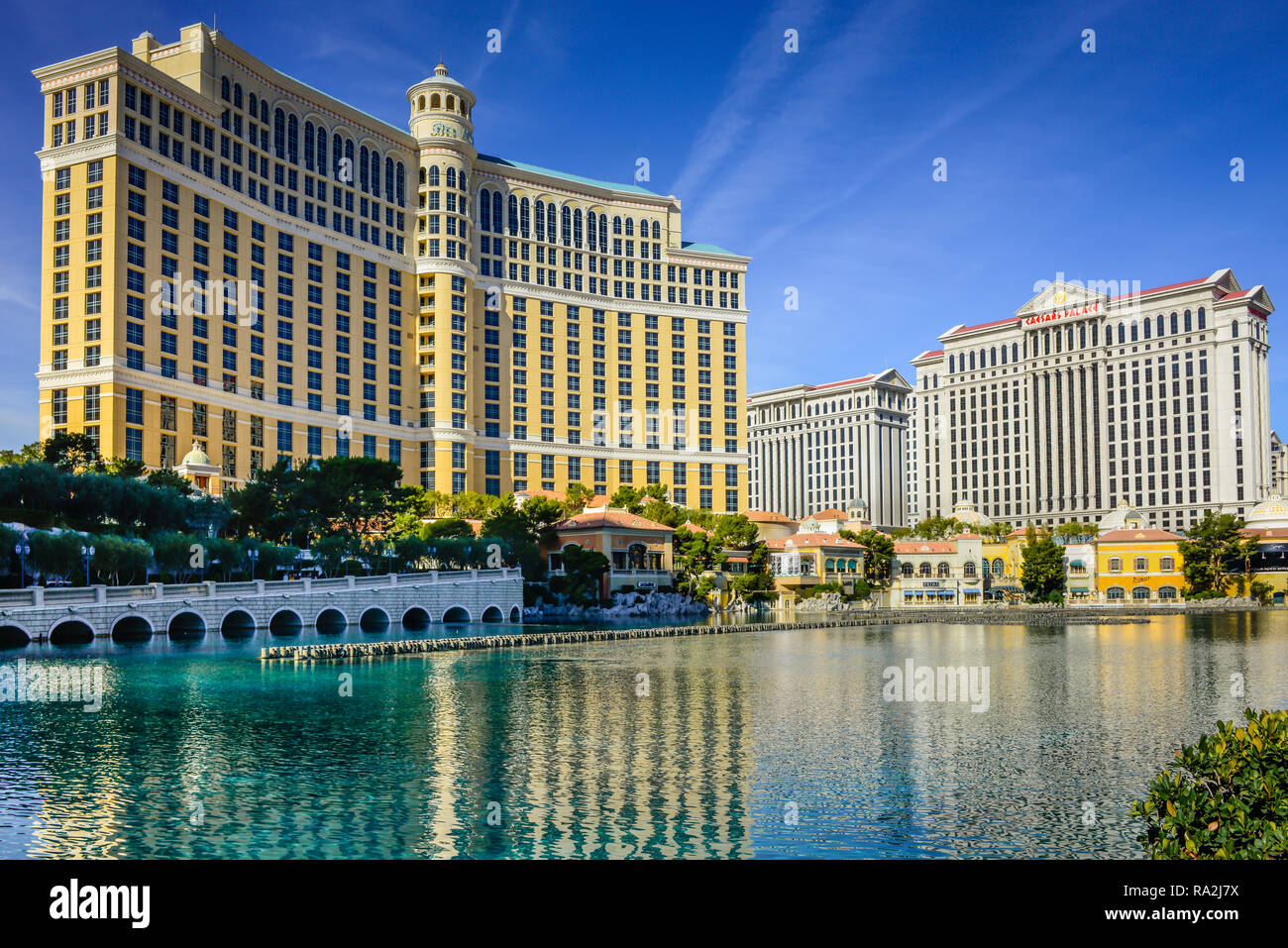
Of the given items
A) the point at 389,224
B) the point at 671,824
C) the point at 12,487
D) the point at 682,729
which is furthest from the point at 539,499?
the point at 671,824

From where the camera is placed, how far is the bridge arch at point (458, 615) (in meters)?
85.9

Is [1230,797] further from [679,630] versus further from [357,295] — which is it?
[357,295]

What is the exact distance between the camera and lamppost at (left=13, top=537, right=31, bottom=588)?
5417 cm

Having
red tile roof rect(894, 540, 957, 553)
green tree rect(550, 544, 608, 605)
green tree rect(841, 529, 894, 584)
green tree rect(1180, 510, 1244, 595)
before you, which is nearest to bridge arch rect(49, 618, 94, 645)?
green tree rect(550, 544, 608, 605)

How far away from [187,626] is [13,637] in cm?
1125

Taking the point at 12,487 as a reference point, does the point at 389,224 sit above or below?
above

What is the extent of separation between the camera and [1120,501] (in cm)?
17525

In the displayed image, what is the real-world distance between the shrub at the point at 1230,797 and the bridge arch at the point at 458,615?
77670mm

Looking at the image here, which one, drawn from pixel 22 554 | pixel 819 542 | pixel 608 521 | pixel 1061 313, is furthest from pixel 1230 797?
pixel 1061 313

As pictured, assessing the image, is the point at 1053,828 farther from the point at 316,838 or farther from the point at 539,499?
the point at 539,499

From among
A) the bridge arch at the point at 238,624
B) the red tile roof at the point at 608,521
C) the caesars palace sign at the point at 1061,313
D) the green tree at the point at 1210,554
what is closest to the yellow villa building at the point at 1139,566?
the green tree at the point at 1210,554

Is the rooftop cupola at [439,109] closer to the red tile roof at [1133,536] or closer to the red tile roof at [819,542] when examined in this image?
the red tile roof at [819,542]
